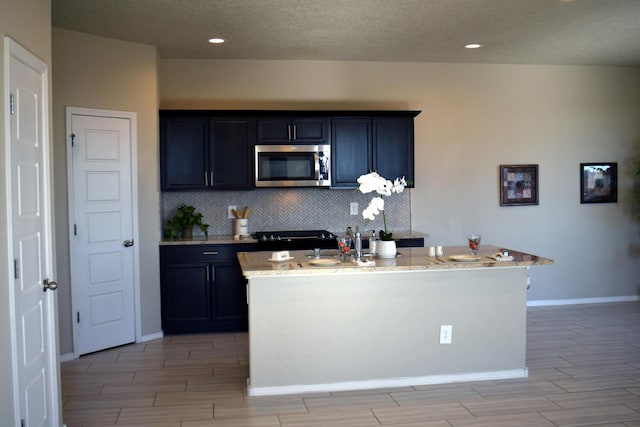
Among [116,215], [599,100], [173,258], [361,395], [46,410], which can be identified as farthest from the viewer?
[599,100]

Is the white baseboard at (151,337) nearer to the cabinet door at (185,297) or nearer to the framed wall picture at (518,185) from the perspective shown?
the cabinet door at (185,297)

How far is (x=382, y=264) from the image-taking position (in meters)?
4.10

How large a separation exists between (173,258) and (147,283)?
0.33m

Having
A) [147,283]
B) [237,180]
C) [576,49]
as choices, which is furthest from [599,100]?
[147,283]

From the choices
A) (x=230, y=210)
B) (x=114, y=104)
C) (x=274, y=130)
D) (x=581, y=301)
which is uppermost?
(x=114, y=104)

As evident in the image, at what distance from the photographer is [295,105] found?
21.2ft

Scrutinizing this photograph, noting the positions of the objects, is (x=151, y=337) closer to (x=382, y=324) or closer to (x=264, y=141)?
(x=264, y=141)

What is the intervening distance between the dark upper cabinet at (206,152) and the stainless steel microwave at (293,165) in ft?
0.42

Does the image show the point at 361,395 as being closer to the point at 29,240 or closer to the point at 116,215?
the point at 29,240

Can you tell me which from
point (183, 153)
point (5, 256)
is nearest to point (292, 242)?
point (183, 153)

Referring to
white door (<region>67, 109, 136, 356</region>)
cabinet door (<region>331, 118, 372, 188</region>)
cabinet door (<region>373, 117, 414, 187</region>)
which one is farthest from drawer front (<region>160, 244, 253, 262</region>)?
cabinet door (<region>373, 117, 414, 187</region>)

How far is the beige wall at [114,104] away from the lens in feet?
16.8

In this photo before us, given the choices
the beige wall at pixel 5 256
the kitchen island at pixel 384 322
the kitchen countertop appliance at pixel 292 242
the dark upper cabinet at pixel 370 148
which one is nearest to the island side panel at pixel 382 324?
the kitchen island at pixel 384 322

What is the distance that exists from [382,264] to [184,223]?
268 cm
